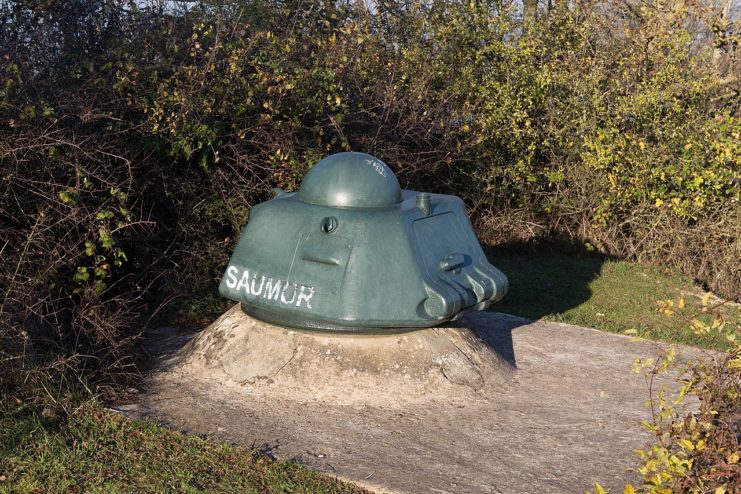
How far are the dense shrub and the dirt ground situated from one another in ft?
2.99

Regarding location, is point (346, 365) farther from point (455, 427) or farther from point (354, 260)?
point (455, 427)

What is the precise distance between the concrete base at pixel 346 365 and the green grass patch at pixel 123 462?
101 cm

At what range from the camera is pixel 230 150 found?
8.99 meters

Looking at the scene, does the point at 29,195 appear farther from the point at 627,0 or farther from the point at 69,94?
the point at 627,0

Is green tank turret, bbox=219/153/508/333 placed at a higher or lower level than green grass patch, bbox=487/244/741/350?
higher

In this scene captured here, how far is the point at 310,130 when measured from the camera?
9078mm

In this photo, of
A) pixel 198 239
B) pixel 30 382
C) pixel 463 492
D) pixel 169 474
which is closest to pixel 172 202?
pixel 198 239

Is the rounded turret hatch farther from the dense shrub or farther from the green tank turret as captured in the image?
the dense shrub

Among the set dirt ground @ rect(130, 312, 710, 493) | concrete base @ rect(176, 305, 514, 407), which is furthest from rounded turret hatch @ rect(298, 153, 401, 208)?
dirt ground @ rect(130, 312, 710, 493)

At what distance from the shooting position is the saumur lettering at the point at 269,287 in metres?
6.20

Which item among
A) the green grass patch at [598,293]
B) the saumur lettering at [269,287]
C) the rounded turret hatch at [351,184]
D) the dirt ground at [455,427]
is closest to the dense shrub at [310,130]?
the green grass patch at [598,293]

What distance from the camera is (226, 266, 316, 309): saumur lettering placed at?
6.20 m

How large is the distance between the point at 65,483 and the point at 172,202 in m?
4.57

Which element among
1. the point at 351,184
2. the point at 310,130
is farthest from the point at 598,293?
the point at 351,184
